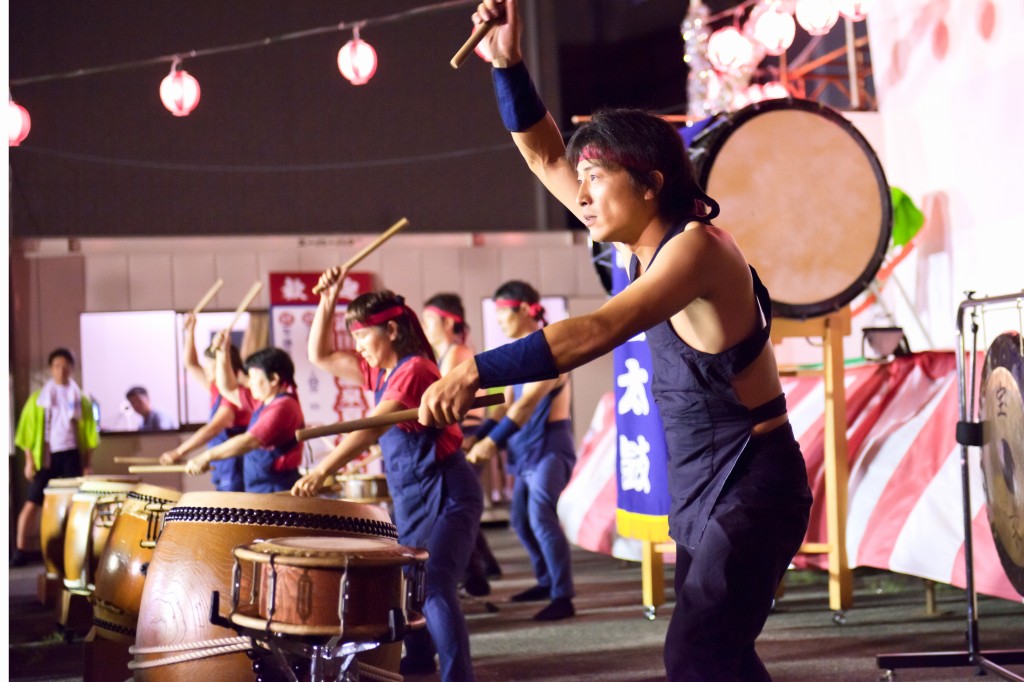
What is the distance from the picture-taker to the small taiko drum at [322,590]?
2.15m

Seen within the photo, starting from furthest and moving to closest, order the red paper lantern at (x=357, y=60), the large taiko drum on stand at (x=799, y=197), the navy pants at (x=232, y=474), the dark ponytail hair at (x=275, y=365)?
the red paper lantern at (x=357, y=60), the navy pants at (x=232, y=474), the dark ponytail hair at (x=275, y=365), the large taiko drum on stand at (x=799, y=197)

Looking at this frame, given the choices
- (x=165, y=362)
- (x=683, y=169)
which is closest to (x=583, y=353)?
(x=683, y=169)

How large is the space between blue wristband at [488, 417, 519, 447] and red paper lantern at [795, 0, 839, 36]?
3.69 meters

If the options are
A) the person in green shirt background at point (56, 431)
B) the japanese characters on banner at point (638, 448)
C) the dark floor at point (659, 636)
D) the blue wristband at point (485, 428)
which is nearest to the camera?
the dark floor at point (659, 636)

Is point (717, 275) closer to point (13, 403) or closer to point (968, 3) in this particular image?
point (968, 3)

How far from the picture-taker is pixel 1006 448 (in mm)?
3248

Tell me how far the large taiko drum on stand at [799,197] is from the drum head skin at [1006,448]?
0.89 m

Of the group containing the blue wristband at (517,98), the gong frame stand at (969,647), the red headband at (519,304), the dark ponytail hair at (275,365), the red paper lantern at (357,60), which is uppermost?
the red paper lantern at (357,60)

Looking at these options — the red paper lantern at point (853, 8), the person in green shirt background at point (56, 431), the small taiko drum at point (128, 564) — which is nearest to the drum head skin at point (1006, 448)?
the small taiko drum at point (128, 564)

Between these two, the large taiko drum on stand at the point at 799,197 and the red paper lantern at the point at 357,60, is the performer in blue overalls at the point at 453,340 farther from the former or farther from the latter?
the red paper lantern at the point at 357,60

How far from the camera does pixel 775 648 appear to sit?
3.93m

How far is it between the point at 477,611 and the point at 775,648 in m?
1.51

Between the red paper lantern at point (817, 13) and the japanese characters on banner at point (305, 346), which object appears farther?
the japanese characters on banner at point (305, 346)

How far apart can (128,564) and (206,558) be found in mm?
1016
